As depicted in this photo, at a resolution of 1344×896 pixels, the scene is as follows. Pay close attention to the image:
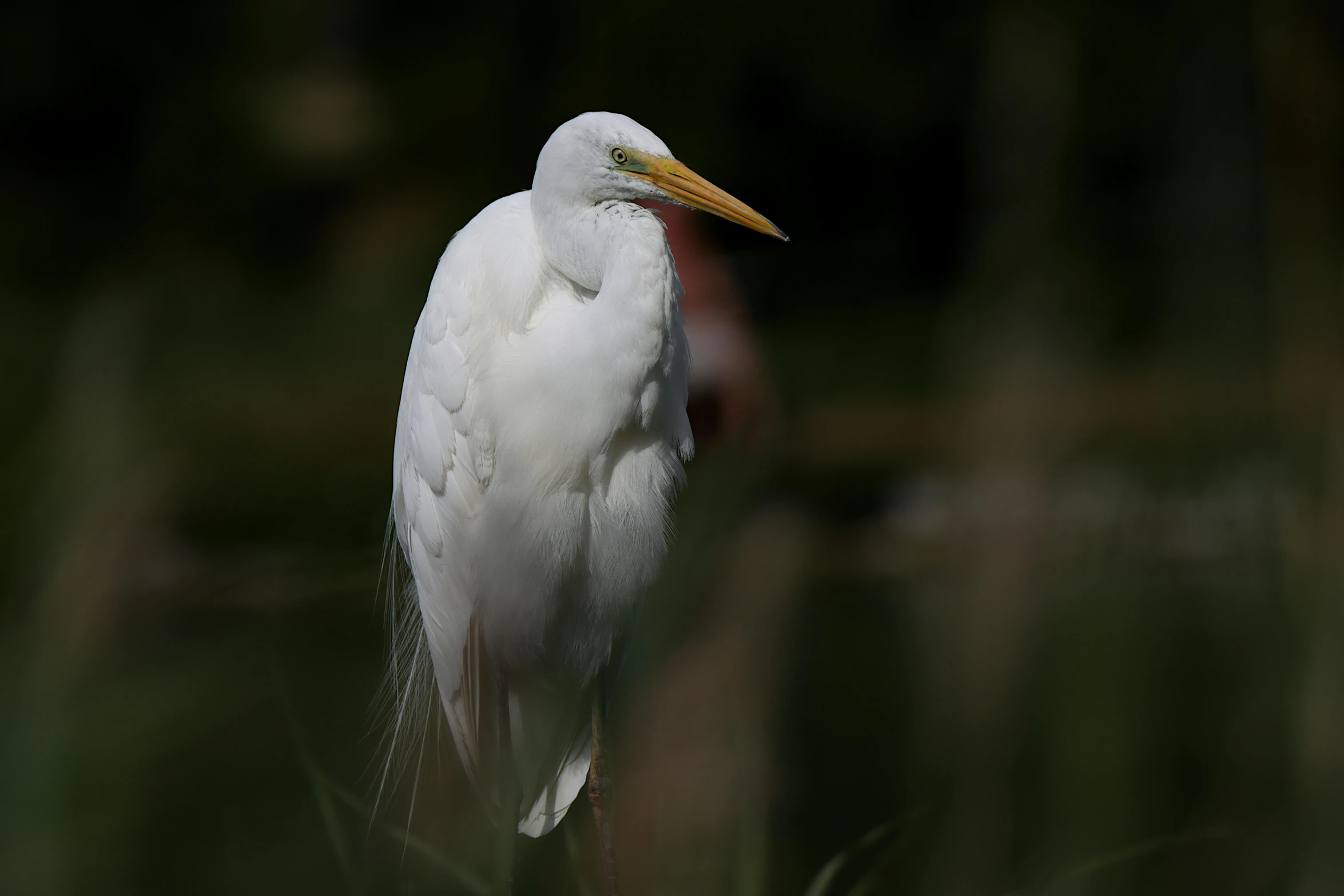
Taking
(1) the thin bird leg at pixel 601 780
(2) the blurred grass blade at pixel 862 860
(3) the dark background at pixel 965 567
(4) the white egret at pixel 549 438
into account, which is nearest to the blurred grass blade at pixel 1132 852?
(3) the dark background at pixel 965 567

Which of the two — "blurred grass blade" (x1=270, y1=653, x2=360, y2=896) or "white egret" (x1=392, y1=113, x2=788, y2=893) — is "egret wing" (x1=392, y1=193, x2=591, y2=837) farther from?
"blurred grass blade" (x1=270, y1=653, x2=360, y2=896)

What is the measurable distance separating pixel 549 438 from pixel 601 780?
1.41ft

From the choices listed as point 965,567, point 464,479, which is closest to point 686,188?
point 464,479

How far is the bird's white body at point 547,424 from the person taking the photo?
1.05m

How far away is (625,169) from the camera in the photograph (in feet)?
3.40

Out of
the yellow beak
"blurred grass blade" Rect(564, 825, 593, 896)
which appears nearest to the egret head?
the yellow beak

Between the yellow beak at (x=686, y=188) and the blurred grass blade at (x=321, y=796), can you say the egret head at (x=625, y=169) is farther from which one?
the blurred grass blade at (x=321, y=796)

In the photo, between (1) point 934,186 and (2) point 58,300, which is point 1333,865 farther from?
(2) point 58,300

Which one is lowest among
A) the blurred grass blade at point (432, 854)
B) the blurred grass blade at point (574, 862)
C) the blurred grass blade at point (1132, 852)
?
the blurred grass blade at point (574, 862)

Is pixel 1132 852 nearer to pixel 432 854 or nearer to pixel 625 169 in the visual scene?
pixel 432 854

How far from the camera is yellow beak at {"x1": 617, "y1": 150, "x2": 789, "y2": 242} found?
40.4 inches

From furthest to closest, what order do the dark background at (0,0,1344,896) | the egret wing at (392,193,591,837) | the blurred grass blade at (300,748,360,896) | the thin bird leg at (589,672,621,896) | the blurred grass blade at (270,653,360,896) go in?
1. the thin bird leg at (589,672,621,896)
2. the egret wing at (392,193,591,837)
3. the blurred grass blade at (300,748,360,896)
4. the blurred grass blade at (270,653,360,896)
5. the dark background at (0,0,1344,896)

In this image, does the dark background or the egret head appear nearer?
the dark background

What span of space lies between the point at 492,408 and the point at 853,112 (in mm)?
3085
